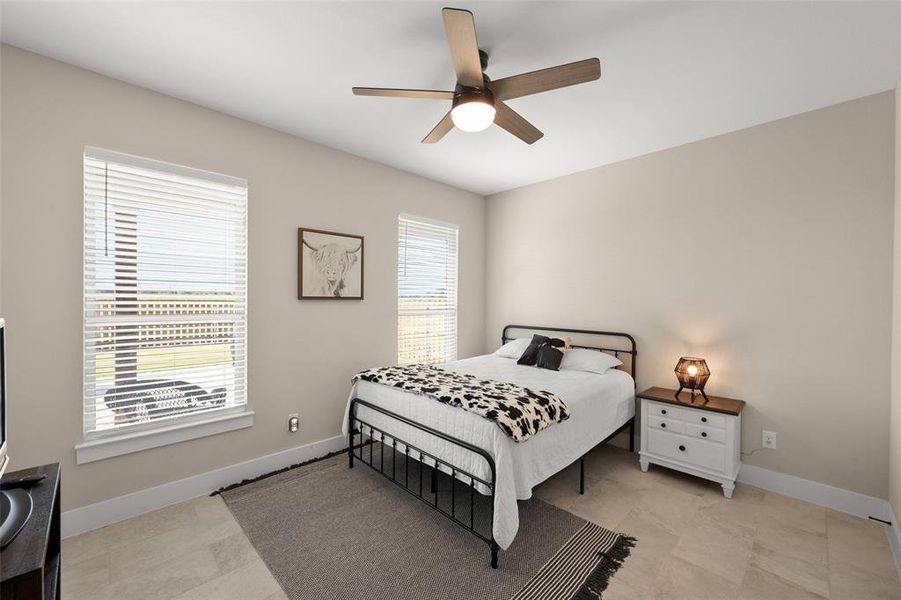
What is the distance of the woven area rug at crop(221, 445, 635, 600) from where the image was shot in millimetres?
1899

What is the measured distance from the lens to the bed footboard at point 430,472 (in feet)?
7.01

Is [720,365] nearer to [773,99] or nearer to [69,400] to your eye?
[773,99]

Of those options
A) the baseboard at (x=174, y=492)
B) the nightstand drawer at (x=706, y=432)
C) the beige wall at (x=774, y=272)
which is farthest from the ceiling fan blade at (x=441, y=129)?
the nightstand drawer at (x=706, y=432)

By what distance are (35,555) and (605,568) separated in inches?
92.3

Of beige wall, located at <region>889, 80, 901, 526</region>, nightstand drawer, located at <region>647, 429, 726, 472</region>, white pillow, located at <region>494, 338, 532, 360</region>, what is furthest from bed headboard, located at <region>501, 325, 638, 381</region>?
beige wall, located at <region>889, 80, 901, 526</region>

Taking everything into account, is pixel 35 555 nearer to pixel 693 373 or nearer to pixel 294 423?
pixel 294 423

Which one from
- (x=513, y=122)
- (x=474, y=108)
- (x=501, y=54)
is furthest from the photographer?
(x=513, y=122)

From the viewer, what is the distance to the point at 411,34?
199cm

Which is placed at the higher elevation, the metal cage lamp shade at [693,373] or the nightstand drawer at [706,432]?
the metal cage lamp shade at [693,373]

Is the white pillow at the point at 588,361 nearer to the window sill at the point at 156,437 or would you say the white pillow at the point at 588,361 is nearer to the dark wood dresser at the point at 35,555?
the window sill at the point at 156,437

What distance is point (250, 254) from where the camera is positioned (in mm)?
2984

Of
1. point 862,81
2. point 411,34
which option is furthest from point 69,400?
point 862,81

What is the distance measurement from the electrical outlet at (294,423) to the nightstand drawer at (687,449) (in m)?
2.96

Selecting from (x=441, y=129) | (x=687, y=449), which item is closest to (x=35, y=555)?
(x=441, y=129)
